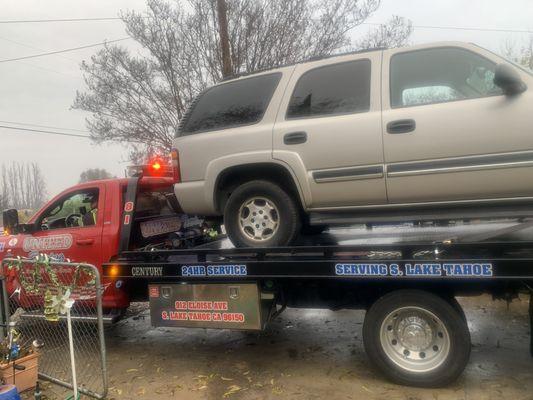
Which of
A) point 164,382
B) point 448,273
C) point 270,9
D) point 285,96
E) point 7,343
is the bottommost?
point 164,382

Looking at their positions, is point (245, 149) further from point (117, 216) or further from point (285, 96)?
point (117, 216)

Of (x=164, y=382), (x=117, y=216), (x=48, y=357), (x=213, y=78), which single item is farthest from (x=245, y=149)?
(x=213, y=78)

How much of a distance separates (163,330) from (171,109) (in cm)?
917

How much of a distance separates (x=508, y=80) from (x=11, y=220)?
5303 mm

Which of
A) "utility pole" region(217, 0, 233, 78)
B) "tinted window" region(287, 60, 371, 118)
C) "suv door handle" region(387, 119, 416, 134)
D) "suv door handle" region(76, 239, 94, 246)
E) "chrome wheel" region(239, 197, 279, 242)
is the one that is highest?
"utility pole" region(217, 0, 233, 78)

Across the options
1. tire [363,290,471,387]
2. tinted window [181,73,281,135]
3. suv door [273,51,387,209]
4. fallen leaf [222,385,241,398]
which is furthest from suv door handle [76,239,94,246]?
tire [363,290,471,387]

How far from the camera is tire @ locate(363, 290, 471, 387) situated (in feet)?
13.1

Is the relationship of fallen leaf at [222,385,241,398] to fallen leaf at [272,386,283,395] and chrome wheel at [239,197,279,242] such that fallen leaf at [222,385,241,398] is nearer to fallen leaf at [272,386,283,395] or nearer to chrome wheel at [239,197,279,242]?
fallen leaf at [272,386,283,395]

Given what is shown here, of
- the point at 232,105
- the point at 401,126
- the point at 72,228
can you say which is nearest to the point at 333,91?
the point at 401,126

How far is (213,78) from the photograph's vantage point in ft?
45.7

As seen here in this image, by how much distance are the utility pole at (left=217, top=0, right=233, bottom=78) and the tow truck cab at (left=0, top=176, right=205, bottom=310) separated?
22.5ft

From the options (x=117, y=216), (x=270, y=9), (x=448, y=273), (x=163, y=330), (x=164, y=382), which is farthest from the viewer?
(x=270, y=9)

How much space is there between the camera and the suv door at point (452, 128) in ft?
12.5

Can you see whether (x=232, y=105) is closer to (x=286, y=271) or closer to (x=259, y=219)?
(x=259, y=219)
